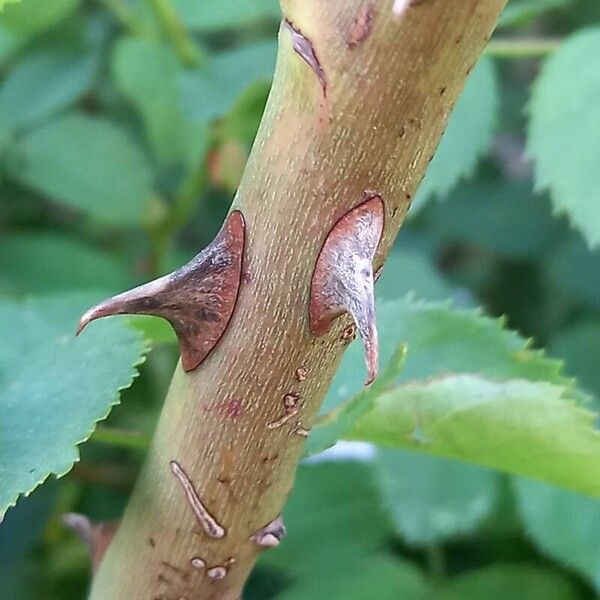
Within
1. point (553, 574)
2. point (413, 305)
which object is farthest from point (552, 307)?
point (413, 305)

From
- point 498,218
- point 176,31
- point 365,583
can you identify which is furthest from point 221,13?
Answer: point 365,583

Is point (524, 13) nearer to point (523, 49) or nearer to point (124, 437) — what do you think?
point (523, 49)

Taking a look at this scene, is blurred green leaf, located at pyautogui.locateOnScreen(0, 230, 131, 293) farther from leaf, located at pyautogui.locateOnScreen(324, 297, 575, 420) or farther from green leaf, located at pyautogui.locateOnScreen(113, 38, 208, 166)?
leaf, located at pyautogui.locateOnScreen(324, 297, 575, 420)

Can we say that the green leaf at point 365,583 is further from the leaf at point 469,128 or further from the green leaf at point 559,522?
the leaf at point 469,128

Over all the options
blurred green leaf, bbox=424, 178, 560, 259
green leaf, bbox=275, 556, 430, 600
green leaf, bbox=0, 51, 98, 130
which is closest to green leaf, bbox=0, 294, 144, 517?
green leaf, bbox=275, 556, 430, 600

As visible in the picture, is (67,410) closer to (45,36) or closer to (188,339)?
(188,339)

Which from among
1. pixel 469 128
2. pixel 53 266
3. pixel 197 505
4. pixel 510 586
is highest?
pixel 469 128

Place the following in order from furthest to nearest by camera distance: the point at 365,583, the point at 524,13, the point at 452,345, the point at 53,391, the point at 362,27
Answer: the point at 524,13 → the point at 365,583 → the point at 452,345 → the point at 53,391 → the point at 362,27
